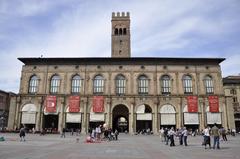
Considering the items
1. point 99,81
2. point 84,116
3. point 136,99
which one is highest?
point 99,81

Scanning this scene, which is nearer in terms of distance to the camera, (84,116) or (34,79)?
(84,116)

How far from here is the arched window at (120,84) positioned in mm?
48031

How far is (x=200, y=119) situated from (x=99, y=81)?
20423 millimetres

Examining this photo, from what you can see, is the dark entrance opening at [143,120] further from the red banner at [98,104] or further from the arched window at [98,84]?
the arched window at [98,84]

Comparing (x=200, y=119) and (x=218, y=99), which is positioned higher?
(x=218, y=99)

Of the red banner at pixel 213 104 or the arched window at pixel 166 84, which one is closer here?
the red banner at pixel 213 104

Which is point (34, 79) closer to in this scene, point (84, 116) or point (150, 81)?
point (84, 116)

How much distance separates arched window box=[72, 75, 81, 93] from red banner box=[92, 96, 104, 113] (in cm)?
425

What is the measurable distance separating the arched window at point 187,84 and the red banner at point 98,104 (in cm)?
1612

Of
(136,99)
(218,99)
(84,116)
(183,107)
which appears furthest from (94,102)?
(218,99)

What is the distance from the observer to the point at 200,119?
152 ft

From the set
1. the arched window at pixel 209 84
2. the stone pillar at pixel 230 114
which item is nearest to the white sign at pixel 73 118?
the arched window at pixel 209 84

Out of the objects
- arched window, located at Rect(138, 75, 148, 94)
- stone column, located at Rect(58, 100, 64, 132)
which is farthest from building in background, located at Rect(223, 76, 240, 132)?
stone column, located at Rect(58, 100, 64, 132)

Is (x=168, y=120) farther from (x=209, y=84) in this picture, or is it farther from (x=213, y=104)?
(x=209, y=84)
